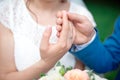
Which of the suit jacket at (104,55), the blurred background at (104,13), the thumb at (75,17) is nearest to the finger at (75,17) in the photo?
the thumb at (75,17)

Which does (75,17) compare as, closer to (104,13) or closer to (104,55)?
(104,55)

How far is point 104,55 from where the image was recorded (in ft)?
3.78

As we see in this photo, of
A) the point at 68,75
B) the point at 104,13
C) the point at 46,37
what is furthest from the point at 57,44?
the point at 104,13

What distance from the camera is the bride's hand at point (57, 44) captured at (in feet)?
2.89

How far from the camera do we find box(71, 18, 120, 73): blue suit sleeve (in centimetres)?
112

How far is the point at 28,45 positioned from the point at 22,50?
0.10 ft

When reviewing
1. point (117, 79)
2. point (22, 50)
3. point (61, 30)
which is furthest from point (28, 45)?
point (117, 79)

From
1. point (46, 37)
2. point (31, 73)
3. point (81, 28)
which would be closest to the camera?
point (46, 37)

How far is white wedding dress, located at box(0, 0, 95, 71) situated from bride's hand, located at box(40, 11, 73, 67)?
0.47 ft

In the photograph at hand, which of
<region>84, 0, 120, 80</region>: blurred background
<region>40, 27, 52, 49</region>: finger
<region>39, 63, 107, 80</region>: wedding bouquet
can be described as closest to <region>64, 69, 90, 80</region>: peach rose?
<region>39, 63, 107, 80</region>: wedding bouquet

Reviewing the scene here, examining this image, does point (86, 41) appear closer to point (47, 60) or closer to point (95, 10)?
point (47, 60)

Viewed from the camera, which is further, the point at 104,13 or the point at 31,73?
the point at 104,13

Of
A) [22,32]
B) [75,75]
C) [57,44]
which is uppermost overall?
[22,32]

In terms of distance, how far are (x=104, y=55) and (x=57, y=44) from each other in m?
0.29
